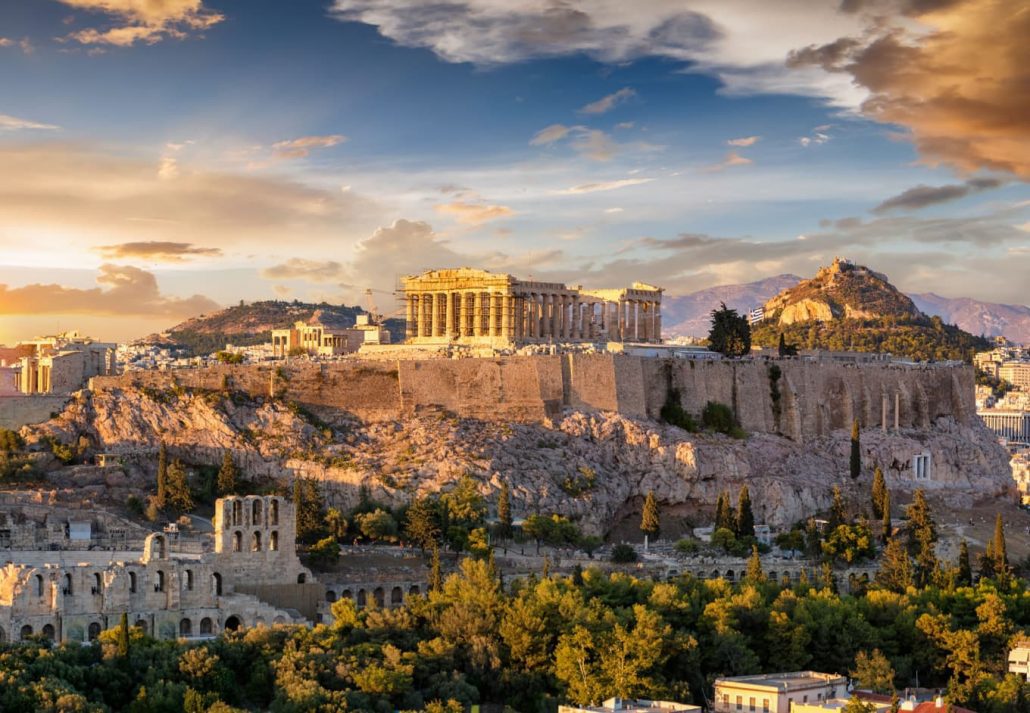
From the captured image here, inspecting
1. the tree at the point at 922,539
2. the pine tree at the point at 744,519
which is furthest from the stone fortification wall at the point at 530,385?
the tree at the point at 922,539

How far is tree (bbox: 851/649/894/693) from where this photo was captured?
4641 centimetres

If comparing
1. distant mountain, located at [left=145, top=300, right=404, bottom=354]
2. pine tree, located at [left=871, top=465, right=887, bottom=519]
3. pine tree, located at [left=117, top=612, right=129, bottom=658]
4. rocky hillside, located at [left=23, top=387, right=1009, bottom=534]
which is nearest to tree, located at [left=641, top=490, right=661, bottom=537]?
rocky hillside, located at [left=23, top=387, right=1009, bottom=534]

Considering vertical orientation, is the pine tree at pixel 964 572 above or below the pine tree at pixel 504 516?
below

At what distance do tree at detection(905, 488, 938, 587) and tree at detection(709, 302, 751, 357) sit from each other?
44.1 ft

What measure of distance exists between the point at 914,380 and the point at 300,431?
3480 cm

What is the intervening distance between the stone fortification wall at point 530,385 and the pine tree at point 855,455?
81.9 inches

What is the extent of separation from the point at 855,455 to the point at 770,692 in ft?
111

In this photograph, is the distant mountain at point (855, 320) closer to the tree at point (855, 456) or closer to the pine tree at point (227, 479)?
the tree at point (855, 456)

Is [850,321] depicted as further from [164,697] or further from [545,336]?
[164,697]

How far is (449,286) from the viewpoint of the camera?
8038 centimetres

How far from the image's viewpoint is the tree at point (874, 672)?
152ft

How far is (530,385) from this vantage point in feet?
224

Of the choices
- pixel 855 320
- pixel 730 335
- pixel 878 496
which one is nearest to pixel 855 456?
pixel 878 496

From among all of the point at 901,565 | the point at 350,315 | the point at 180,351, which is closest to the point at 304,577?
the point at 901,565
